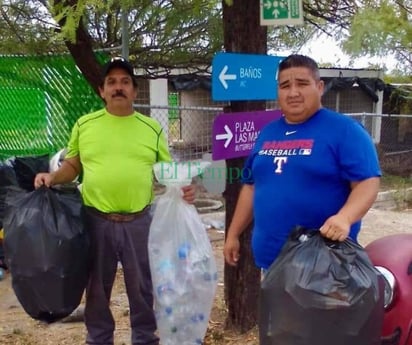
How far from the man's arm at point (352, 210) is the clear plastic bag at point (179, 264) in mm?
943

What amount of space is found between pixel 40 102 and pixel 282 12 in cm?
361

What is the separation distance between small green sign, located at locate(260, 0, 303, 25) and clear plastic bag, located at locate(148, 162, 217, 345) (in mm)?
994

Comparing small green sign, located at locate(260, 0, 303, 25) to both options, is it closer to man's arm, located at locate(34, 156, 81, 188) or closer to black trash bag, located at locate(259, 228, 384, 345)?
man's arm, located at locate(34, 156, 81, 188)

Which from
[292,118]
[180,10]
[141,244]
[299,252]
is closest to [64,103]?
[180,10]

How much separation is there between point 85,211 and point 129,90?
715 mm

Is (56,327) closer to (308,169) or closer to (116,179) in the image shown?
(116,179)

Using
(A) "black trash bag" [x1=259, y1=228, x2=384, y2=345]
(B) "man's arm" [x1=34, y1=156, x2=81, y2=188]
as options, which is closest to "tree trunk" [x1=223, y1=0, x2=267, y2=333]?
(B) "man's arm" [x1=34, y1=156, x2=81, y2=188]

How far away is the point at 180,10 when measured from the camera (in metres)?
4.83

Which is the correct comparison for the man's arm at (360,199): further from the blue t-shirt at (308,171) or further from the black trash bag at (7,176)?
the black trash bag at (7,176)

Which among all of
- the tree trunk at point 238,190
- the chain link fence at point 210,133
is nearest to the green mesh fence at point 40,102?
the chain link fence at point 210,133

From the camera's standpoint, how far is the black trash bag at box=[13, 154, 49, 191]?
5188 millimetres

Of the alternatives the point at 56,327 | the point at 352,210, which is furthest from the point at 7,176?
the point at 352,210

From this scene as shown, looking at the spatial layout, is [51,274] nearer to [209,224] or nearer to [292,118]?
[292,118]

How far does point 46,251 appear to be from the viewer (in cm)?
301
